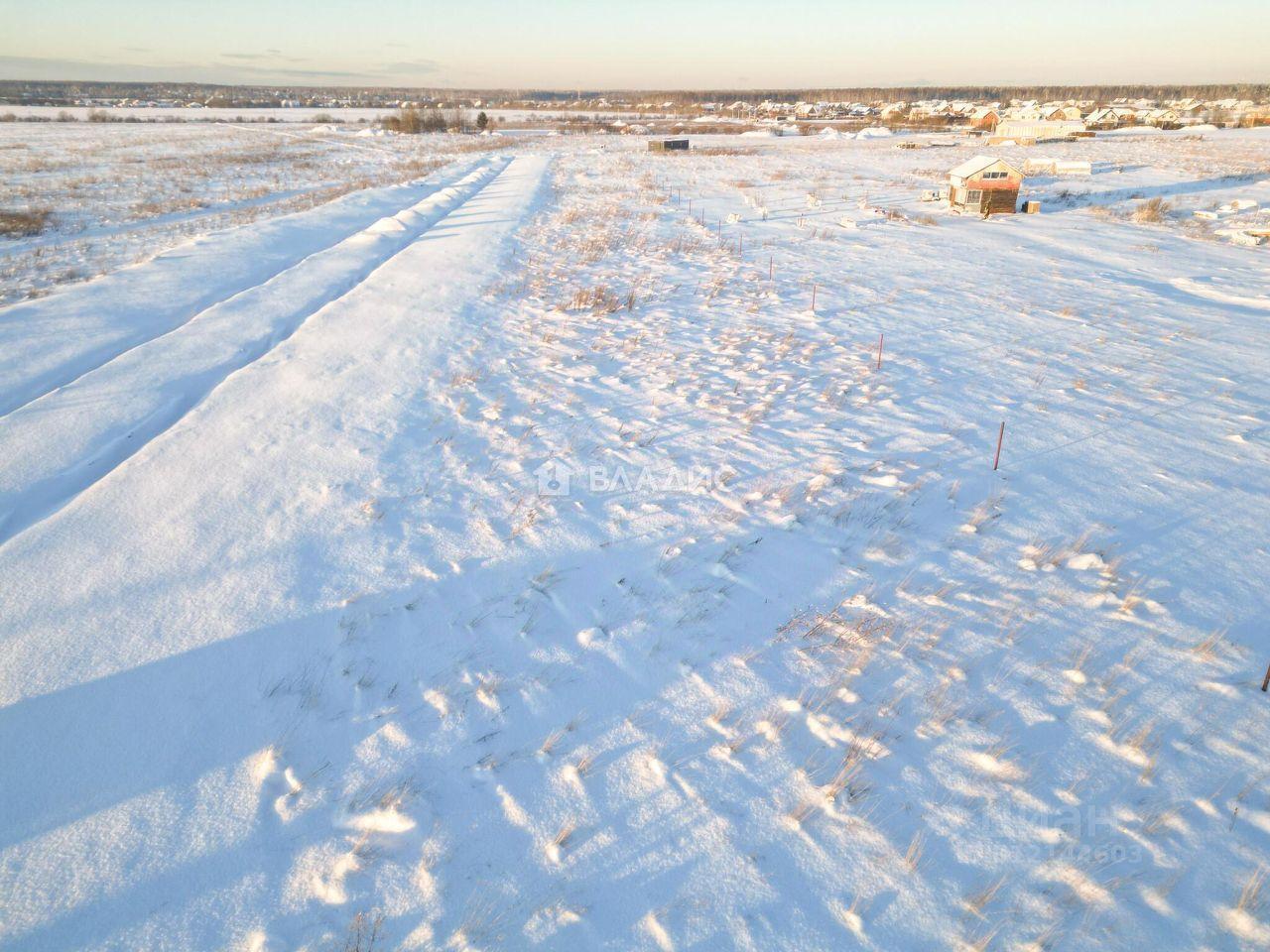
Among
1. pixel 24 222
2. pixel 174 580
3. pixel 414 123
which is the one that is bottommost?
pixel 174 580

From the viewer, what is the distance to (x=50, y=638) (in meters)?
4.04

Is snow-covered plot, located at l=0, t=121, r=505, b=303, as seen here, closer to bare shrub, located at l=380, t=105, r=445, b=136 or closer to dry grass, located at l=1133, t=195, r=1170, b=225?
bare shrub, located at l=380, t=105, r=445, b=136

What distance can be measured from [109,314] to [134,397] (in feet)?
12.6

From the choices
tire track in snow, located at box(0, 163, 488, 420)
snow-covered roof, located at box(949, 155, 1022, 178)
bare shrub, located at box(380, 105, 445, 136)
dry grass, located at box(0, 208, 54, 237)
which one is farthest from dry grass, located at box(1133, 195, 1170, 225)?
bare shrub, located at box(380, 105, 445, 136)

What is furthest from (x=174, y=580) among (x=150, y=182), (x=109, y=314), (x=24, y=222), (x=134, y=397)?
(x=150, y=182)

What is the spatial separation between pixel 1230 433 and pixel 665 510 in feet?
21.3

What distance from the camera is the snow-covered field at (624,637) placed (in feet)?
9.36

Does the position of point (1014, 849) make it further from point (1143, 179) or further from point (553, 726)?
point (1143, 179)

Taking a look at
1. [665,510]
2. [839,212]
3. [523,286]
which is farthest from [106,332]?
[839,212]

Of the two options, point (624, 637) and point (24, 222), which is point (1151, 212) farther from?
point (24, 222)

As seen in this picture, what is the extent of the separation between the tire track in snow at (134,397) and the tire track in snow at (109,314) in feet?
1.13

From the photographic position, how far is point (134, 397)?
23.7 feet

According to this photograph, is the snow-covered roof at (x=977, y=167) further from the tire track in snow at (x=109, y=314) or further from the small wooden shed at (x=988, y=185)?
the tire track in snow at (x=109, y=314)

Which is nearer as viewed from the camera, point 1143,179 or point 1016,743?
point 1016,743
